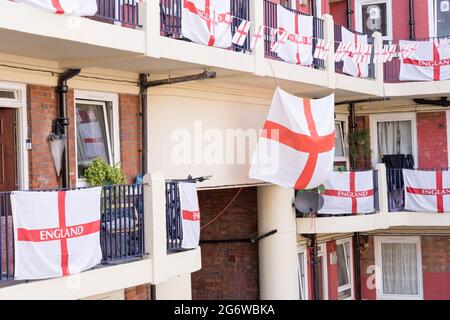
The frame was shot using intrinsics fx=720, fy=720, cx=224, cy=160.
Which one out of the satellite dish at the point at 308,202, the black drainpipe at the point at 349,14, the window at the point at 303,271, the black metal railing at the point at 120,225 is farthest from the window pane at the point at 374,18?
the black metal railing at the point at 120,225

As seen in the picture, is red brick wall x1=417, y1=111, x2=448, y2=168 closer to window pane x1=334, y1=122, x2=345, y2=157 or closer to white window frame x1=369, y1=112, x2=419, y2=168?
white window frame x1=369, y1=112, x2=419, y2=168

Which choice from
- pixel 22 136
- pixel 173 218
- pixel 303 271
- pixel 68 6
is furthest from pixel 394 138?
pixel 68 6

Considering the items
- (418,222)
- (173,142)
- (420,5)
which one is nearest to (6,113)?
(173,142)

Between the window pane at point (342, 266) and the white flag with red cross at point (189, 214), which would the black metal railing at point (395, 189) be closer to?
the window pane at point (342, 266)

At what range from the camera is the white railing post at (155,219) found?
9.91m

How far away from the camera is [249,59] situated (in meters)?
12.4

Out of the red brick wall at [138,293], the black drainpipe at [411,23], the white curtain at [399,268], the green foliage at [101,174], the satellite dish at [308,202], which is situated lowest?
the white curtain at [399,268]

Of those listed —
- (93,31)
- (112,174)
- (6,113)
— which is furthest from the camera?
(112,174)

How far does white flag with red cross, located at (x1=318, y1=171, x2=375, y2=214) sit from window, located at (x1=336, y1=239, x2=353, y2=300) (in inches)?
105

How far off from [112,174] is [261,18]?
4.18 m

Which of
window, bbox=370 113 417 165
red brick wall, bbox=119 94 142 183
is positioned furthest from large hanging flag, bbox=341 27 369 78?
red brick wall, bbox=119 94 142 183

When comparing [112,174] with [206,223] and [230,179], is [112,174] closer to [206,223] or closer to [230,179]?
[230,179]

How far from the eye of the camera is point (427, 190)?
56.3ft

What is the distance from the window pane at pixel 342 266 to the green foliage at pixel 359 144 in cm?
244
